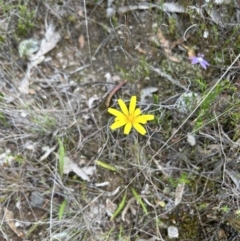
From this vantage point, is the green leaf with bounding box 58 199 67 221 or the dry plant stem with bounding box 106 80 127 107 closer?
the green leaf with bounding box 58 199 67 221

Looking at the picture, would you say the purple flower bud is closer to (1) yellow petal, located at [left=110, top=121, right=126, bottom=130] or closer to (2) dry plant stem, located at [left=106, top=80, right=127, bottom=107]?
(2) dry plant stem, located at [left=106, top=80, right=127, bottom=107]

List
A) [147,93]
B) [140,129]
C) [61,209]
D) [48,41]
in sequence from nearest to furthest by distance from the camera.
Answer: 1. [140,129]
2. [61,209]
3. [147,93]
4. [48,41]

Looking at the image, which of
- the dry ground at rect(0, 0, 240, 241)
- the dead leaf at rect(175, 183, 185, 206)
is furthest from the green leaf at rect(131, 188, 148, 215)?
the dead leaf at rect(175, 183, 185, 206)

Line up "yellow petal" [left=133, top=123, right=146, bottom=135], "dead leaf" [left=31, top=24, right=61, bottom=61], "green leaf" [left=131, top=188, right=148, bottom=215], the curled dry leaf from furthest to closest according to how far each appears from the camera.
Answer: "dead leaf" [left=31, top=24, right=61, bottom=61], the curled dry leaf, "green leaf" [left=131, top=188, right=148, bottom=215], "yellow petal" [left=133, top=123, right=146, bottom=135]

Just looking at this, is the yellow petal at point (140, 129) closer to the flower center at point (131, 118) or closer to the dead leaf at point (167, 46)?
the flower center at point (131, 118)

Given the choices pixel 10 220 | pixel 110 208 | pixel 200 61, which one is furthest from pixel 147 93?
pixel 10 220

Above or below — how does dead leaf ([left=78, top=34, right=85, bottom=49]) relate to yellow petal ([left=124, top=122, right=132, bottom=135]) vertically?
above

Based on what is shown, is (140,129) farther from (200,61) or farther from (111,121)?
(200,61)

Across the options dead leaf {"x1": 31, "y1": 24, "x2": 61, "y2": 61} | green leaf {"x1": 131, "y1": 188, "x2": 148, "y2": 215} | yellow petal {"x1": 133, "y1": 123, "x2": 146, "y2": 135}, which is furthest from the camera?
dead leaf {"x1": 31, "y1": 24, "x2": 61, "y2": 61}

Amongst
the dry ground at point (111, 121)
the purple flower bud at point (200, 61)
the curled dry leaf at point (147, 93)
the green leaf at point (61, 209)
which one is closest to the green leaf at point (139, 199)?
the dry ground at point (111, 121)

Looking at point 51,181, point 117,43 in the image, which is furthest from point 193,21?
point 51,181

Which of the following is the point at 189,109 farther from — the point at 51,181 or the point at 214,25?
the point at 51,181
